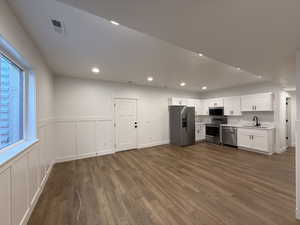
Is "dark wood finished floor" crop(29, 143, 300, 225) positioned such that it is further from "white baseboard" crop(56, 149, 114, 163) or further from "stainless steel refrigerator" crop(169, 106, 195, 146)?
"stainless steel refrigerator" crop(169, 106, 195, 146)

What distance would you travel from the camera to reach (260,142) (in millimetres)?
4664

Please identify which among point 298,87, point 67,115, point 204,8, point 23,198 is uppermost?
point 204,8

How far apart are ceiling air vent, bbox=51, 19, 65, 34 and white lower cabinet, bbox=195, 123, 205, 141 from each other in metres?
6.23

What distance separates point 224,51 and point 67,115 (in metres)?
4.45

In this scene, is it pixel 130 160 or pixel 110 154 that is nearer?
pixel 130 160

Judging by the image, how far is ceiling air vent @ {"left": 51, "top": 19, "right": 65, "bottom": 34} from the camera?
1653 mm

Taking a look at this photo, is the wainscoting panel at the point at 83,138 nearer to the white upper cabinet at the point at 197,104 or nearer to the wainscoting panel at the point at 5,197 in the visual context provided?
the wainscoting panel at the point at 5,197

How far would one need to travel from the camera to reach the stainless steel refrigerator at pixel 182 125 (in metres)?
5.80

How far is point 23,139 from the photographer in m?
2.12

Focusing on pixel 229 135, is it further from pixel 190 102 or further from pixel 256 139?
pixel 190 102

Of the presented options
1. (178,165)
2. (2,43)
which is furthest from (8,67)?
(178,165)

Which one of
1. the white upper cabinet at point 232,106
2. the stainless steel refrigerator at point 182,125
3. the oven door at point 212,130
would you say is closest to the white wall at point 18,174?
the stainless steel refrigerator at point 182,125

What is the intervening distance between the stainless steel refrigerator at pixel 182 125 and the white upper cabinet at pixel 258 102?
2097mm

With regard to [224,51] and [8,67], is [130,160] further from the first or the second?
[224,51]
